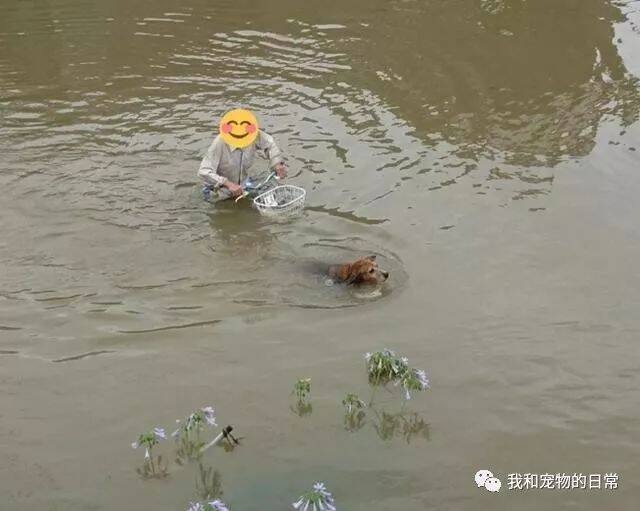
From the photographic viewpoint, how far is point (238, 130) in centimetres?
809

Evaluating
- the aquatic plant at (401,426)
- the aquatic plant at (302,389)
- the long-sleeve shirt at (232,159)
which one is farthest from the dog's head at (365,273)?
the long-sleeve shirt at (232,159)

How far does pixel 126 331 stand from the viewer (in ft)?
20.0

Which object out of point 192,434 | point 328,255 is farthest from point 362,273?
point 192,434

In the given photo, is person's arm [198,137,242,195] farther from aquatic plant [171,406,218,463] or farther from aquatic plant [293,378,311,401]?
aquatic plant [171,406,218,463]

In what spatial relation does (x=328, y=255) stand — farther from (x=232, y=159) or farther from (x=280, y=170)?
(x=232, y=159)

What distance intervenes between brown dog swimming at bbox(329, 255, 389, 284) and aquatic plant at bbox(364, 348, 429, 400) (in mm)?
1150

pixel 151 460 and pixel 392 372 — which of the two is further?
pixel 392 372

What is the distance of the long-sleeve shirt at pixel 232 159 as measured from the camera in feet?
26.5

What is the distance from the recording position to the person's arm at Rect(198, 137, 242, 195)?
797 centimetres

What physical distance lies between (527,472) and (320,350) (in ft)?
5.98

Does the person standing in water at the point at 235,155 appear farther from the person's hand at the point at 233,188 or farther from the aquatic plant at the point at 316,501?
the aquatic plant at the point at 316,501

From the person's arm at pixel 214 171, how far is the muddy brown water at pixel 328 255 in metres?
0.36

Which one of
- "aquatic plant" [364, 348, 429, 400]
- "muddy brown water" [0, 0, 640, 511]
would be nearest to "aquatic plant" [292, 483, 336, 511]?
"muddy brown water" [0, 0, 640, 511]

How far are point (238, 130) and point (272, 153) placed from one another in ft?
1.47
